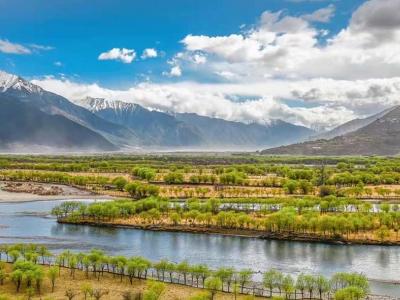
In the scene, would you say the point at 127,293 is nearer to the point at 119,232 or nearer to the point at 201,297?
the point at 201,297

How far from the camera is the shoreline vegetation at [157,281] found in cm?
6384

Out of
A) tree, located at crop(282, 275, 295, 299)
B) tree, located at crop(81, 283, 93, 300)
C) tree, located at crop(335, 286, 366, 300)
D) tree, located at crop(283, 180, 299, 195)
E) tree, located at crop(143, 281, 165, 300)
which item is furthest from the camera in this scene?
tree, located at crop(283, 180, 299, 195)

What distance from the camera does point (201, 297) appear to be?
57406mm

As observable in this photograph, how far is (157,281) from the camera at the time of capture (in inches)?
2714

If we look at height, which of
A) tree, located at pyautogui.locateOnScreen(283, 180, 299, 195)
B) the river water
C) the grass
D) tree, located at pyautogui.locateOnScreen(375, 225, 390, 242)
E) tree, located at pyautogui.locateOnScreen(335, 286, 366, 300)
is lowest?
the grass

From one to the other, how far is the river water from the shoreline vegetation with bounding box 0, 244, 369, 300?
9620 millimetres

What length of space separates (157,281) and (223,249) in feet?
89.9

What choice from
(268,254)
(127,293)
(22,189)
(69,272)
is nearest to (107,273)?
(69,272)

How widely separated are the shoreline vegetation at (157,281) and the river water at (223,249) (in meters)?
9.62

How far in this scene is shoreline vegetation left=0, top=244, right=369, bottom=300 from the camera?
209ft

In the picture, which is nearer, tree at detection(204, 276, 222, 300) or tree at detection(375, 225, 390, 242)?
tree at detection(204, 276, 222, 300)

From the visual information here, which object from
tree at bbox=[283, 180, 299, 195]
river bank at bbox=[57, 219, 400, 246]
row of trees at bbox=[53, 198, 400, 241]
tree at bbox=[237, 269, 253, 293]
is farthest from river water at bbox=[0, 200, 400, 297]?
tree at bbox=[283, 180, 299, 195]

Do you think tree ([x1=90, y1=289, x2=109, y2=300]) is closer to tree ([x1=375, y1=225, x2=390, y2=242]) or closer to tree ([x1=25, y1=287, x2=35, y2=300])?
tree ([x1=25, y1=287, x2=35, y2=300])

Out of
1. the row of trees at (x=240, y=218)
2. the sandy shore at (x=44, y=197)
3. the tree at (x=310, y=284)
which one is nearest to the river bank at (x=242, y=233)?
the row of trees at (x=240, y=218)
